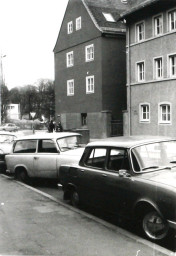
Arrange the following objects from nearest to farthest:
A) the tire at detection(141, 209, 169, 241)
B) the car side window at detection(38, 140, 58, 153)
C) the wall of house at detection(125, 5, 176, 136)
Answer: the tire at detection(141, 209, 169, 241)
the car side window at detection(38, 140, 58, 153)
the wall of house at detection(125, 5, 176, 136)

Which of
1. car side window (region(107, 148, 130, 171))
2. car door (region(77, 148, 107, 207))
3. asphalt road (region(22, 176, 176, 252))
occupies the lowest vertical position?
asphalt road (region(22, 176, 176, 252))

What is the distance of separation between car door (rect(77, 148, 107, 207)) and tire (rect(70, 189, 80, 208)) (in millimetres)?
285

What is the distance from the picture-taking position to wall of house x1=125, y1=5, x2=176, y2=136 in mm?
24438

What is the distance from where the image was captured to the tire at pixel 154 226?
5.42 m

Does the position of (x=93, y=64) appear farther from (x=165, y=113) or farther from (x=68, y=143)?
(x=68, y=143)

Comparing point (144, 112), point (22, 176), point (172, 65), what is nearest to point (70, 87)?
point (144, 112)

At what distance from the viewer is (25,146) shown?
1166 centimetres

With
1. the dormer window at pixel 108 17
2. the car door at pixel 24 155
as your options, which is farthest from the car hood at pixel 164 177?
the dormer window at pixel 108 17

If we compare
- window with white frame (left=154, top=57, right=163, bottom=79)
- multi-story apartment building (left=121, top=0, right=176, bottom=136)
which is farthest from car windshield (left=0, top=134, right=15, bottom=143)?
window with white frame (left=154, top=57, right=163, bottom=79)

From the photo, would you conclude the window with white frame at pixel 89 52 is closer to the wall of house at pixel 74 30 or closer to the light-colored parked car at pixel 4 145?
the wall of house at pixel 74 30

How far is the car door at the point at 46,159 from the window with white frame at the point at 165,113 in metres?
15.0

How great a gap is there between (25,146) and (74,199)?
4.15 metres

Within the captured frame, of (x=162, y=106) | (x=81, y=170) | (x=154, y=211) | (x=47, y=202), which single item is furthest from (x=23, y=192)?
(x=162, y=106)

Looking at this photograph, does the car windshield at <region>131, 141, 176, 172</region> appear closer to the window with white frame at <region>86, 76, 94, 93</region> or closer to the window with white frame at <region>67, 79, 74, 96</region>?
the window with white frame at <region>86, 76, 94, 93</region>
